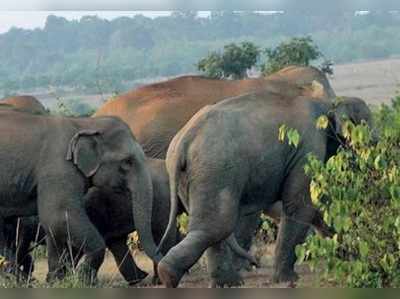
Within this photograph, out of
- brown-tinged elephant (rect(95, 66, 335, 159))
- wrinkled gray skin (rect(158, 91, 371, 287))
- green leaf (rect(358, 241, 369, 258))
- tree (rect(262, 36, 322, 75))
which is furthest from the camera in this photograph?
tree (rect(262, 36, 322, 75))

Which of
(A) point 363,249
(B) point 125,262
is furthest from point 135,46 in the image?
(A) point 363,249

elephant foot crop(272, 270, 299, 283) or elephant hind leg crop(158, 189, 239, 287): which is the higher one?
elephant hind leg crop(158, 189, 239, 287)

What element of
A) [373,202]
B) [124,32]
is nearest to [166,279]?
[373,202]

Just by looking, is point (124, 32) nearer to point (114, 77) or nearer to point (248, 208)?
point (114, 77)

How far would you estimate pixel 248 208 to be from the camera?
29.7ft

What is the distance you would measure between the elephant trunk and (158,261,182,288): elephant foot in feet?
3.06

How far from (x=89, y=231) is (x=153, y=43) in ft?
63.2

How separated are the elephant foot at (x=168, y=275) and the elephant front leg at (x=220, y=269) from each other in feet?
2.12

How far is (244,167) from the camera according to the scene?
885cm

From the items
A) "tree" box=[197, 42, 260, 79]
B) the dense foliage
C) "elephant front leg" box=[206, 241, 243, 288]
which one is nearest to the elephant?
"elephant front leg" box=[206, 241, 243, 288]

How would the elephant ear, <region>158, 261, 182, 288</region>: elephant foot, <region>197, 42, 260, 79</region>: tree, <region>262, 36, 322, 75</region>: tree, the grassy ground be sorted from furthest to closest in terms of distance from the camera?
<region>197, 42, 260, 79</region>: tree < <region>262, 36, 322, 75</region>: tree < the elephant ear < <region>158, 261, 182, 288</region>: elephant foot < the grassy ground

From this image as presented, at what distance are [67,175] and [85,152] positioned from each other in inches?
9.0

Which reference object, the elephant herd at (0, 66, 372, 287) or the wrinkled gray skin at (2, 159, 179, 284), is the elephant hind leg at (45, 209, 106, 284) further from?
the wrinkled gray skin at (2, 159, 179, 284)

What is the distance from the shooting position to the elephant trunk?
30.9 feet
